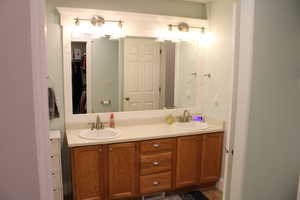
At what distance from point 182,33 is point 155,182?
201cm

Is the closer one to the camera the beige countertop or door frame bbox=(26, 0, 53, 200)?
door frame bbox=(26, 0, 53, 200)

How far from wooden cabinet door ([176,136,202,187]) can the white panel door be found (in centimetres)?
68

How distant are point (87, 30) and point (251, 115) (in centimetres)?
210

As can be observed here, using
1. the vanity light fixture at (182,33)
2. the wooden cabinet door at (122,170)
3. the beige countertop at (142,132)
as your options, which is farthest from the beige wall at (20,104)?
the vanity light fixture at (182,33)

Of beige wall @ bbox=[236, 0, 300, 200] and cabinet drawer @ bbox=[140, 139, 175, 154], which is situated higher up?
beige wall @ bbox=[236, 0, 300, 200]

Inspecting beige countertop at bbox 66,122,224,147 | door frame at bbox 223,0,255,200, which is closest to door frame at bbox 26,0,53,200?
door frame at bbox 223,0,255,200

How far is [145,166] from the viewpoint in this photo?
255cm

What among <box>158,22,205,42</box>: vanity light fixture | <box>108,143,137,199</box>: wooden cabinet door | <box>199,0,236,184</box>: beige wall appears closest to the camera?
<box>108,143,137,199</box>: wooden cabinet door

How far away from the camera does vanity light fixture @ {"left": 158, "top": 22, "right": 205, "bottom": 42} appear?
304cm

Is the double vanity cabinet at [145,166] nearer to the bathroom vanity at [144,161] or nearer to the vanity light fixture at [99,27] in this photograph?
the bathroom vanity at [144,161]

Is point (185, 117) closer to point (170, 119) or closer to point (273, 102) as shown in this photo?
point (170, 119)

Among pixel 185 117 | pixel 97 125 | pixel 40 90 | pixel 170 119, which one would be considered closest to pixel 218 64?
pixel 185 117

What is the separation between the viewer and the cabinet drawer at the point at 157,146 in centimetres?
250

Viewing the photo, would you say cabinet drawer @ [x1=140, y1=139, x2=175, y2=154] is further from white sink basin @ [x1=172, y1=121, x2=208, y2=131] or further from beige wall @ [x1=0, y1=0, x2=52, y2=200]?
beige wall @ [x1=0, y1=0, x2=52, y2=200]
